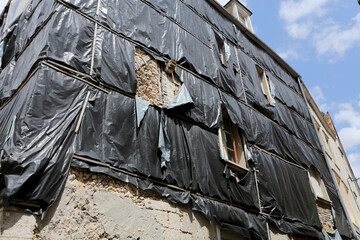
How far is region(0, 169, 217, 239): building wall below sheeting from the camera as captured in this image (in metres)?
3.81

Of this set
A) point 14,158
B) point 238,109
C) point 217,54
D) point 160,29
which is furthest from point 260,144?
point 14,158

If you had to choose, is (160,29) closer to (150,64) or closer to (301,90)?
(150,64)

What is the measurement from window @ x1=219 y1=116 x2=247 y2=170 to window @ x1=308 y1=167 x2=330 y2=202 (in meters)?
4.23

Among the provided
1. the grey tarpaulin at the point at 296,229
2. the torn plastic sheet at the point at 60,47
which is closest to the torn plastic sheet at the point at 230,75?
the grey tarpaulin at the point at 296,229

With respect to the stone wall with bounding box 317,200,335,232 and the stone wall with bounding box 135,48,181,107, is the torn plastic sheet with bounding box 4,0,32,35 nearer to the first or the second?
the stone wall with bounding box 135,48,181,107

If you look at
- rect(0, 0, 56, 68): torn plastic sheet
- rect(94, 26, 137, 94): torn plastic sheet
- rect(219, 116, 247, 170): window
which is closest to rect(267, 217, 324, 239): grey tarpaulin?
rect(219, 116, 247, 170): window

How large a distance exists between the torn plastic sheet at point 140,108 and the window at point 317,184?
751 cm

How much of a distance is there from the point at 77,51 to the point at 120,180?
8.09ft

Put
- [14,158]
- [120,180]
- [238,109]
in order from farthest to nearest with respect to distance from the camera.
→ [238,109]
[120,180]
[14,158]

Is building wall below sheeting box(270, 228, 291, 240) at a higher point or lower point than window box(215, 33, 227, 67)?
lower

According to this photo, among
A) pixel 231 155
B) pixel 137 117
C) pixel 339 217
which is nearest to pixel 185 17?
pixel 231 155

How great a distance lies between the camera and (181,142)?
630 cm

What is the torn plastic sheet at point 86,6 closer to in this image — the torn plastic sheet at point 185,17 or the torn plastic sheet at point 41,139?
the torn plastic sheet at point 41,139

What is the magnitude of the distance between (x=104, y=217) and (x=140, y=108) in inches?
86.7
